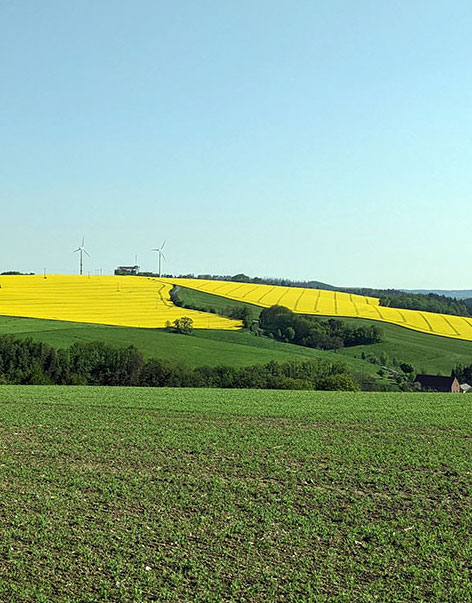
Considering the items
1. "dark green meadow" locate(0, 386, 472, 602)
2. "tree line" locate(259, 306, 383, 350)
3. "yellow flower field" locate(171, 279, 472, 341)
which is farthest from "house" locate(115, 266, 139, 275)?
"dark green meadow" locate(0, 386, 472, 602)

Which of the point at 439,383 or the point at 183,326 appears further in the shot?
the point at 183,326

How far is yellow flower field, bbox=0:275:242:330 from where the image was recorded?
77.4 meters

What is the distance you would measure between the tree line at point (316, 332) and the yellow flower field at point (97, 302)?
195 inches

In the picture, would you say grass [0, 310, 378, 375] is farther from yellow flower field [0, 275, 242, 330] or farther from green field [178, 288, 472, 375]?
green field [178, 288, 472, 375]

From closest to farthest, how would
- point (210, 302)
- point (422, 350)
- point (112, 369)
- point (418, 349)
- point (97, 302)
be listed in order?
point (112, 369) → point (422, 350) → point (418, 349) → point (97, 302) → point (210, 302)

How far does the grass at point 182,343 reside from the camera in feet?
206

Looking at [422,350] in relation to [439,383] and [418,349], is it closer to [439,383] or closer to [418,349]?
[418,349]

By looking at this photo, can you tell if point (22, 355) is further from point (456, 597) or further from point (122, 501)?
point (456, 597)

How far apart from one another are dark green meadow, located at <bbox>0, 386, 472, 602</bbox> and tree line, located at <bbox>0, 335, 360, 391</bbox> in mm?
31855

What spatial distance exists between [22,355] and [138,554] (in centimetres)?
5123

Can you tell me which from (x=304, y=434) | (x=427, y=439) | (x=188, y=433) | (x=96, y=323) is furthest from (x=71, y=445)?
(x=96, y=323)

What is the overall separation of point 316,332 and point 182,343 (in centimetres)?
2115

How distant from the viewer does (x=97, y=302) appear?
8919 cm

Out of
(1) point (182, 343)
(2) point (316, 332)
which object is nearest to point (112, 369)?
(1) point (182, 343)
